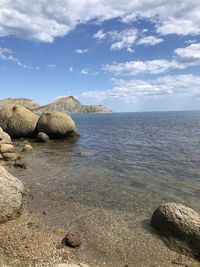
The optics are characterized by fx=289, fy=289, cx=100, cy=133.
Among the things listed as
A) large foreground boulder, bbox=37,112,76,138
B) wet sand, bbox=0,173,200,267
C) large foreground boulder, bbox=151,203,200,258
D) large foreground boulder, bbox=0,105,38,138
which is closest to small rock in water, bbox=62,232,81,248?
wet sand, bbox=0,173,200,267

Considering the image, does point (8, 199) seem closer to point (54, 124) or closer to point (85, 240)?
point (85, 240)

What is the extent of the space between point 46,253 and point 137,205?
5007 mm

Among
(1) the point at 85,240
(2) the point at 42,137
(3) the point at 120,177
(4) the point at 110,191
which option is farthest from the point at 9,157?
(1) the point at 85,240

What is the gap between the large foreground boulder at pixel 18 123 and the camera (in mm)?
33312

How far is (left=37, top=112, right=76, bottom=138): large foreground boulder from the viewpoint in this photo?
32969 millimetres

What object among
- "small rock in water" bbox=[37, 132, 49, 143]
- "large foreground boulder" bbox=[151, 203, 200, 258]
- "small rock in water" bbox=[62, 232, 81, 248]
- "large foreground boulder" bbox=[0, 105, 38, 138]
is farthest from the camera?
"large foreground boulder" bbox=[0, 105, 38, 138]

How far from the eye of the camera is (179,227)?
936 centimetres

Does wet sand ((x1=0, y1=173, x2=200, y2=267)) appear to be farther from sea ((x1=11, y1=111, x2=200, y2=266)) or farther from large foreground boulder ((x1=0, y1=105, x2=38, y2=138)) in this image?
large foreground boulder ((x1=0, y1=105, x2=38, y2=138))

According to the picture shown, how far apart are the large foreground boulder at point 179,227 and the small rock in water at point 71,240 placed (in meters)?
2.86

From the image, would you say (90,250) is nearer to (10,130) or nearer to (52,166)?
(52,166)

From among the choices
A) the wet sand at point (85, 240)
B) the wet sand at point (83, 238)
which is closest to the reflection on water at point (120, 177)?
the wet sand at point (83, 238)

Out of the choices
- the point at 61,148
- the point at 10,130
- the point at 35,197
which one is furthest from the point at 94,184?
the point at 10,130

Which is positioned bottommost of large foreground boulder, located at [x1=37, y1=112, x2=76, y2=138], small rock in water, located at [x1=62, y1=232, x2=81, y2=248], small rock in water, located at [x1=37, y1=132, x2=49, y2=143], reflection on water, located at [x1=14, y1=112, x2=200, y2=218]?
reflection on water, located at [x1=14, y1=112, x2=200, y2=218]

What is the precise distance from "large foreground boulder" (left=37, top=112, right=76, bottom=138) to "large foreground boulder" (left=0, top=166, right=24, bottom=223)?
21.8 metres
